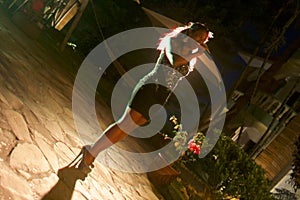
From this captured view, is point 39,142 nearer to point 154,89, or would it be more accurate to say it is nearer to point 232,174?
point 154,89

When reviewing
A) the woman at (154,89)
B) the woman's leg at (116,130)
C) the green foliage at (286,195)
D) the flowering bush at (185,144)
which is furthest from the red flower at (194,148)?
the green foliage at (286,195)

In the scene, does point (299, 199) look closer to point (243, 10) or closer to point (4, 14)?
point (243, 10)

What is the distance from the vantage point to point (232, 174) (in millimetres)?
6957

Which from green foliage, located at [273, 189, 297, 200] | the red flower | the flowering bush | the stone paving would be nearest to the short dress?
the stone paving

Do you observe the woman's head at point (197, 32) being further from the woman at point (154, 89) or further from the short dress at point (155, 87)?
the short dress at point (155, 87)

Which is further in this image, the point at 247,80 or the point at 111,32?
the point at 247,80

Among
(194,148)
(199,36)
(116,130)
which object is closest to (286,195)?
(194,148)

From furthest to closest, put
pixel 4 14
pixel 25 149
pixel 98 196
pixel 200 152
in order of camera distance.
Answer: pixel 4 14 → pixel 200 152 → pixel 98 196 → pixel 25 149

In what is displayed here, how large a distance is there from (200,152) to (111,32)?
8.27 meters

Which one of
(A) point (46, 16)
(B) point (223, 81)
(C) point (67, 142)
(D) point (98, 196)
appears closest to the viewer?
(D) point (98, 196)

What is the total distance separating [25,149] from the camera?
3.54m

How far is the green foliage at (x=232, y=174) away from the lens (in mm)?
6867

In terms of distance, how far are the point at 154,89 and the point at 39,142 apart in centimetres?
172

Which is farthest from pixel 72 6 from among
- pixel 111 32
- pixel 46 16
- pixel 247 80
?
pixel 247 80
